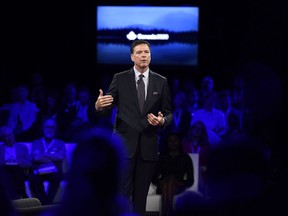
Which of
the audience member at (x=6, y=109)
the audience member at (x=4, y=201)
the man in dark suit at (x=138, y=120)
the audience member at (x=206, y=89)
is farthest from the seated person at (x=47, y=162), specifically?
the audience member at (x=4, y=201)

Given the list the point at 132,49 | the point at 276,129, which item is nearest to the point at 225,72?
the point at 276,129

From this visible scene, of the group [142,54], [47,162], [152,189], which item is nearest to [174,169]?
[152,189]

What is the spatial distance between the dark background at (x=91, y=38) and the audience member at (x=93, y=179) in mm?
8602

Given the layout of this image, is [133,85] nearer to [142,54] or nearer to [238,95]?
[142,54]

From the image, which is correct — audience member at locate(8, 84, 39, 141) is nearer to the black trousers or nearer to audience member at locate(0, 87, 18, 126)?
audience member at locate(0, 87, 18, 126)

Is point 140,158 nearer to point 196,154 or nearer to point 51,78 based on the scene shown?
point 196,154

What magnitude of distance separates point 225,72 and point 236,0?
1.24 meters

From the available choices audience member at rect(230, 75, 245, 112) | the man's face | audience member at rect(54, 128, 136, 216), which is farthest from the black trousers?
audience member at rect(230, 75, 245, 112)

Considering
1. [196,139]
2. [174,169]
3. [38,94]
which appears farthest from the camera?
[38,94]

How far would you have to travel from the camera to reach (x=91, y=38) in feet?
36.6

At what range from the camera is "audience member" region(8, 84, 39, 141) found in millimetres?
8336

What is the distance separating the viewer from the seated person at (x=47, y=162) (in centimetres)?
730

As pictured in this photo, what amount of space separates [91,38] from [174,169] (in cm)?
488

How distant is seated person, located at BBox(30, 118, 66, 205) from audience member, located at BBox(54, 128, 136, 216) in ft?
17.2
